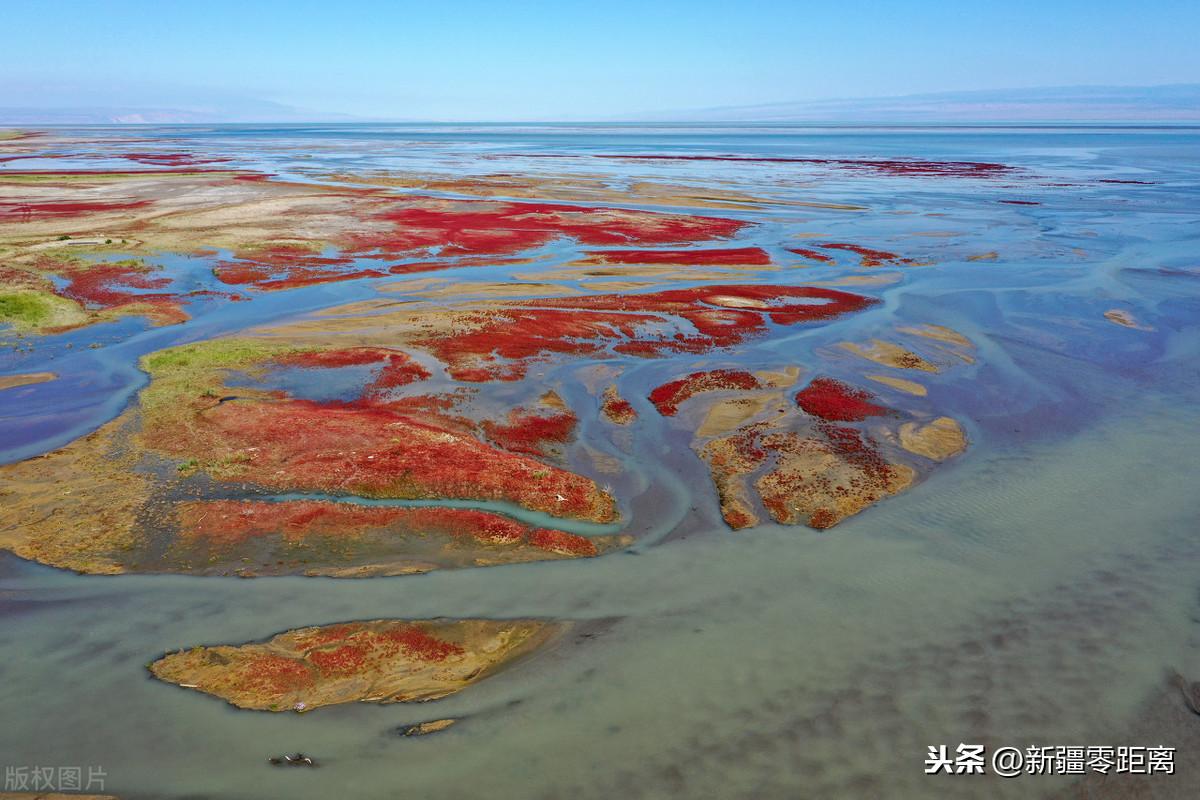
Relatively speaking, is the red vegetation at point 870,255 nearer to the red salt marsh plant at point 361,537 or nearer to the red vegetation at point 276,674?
the red salt marsh plant at point 361,537

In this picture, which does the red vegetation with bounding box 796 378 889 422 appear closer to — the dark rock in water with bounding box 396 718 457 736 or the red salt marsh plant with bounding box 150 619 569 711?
the red salt marsh plant with bounding box 150 619 569 711

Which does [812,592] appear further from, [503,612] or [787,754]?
[503,612]

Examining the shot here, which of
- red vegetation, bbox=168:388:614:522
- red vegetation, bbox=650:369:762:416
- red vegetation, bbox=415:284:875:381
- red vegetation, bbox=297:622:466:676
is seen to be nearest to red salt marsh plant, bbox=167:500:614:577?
red vegetation, bbox=168:388:614:522

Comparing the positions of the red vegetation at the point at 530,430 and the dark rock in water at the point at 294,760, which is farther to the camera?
the red vegetation at the point at 530,430

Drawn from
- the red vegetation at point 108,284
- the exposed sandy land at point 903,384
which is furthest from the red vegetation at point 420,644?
the red vegetation at point 108,284

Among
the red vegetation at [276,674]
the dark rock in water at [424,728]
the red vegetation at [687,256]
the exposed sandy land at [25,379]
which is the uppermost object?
the red vegetation at [687,256]
